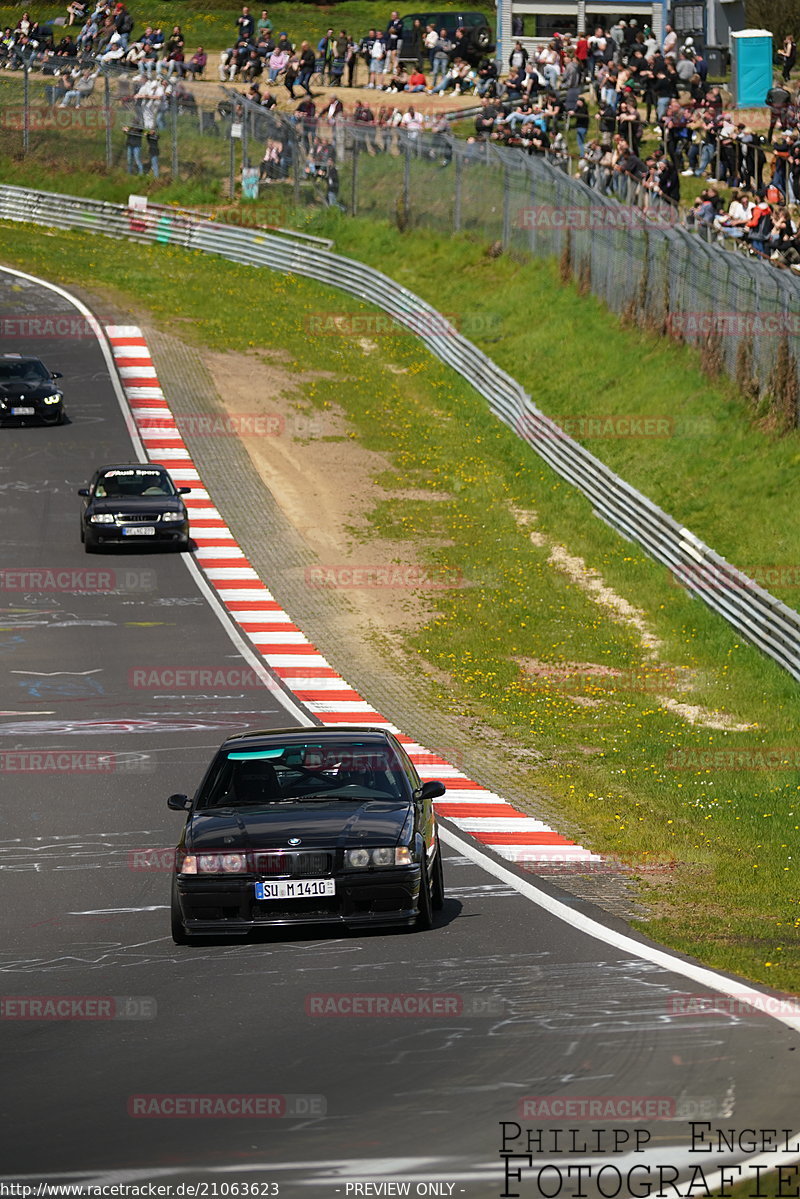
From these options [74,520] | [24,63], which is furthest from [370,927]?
[24,63]

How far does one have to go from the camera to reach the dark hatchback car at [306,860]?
40.3 feet

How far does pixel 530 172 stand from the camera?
149 ft

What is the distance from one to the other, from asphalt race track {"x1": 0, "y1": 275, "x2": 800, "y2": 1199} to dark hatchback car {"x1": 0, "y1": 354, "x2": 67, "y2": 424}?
2366cm

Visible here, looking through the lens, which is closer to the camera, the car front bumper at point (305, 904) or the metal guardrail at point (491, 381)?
the car front bumper at point (305, 904)

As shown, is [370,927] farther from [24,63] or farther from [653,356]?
[24,63]

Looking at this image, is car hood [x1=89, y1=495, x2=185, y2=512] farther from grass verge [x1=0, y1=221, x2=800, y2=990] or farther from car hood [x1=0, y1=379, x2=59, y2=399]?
car hood [x1=0, y1=379, x2=59, y2=399]

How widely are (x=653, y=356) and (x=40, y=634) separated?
16883 mm
